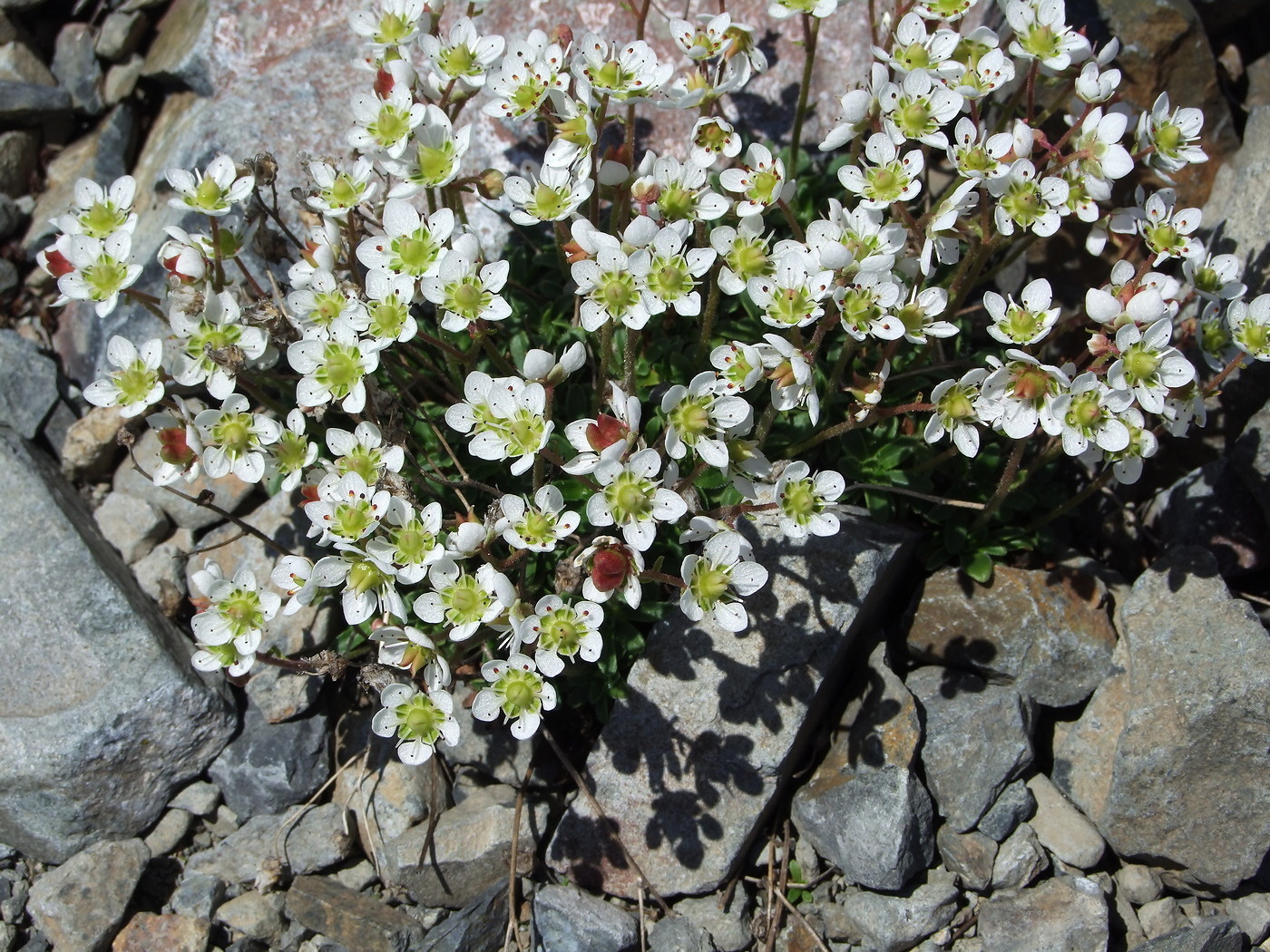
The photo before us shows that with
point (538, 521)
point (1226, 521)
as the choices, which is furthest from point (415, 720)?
point (1226, 521)

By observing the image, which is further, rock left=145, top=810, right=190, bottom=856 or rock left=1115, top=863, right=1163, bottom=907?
rock left=145, top=810, right=190, bottom=856

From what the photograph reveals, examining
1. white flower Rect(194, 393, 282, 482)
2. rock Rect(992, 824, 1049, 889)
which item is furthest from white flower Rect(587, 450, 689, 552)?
rock Rect(992, 824, 1049, 889)

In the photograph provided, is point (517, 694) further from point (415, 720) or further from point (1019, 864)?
point (1019, 864)

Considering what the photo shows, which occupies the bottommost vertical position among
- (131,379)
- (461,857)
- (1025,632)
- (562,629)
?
(461,857)

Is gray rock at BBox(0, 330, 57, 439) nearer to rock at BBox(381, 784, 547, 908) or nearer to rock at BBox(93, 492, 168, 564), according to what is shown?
rock at BBox(93, 492, 168, 564)

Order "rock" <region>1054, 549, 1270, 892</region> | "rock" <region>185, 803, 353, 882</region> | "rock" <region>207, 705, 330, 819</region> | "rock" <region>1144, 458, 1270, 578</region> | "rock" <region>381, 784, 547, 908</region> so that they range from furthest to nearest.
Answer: "rock" <region>1144, 458, 1270, 578</region>, "rock" <region>207, 705, 330, 819</region>, "rock" <region>185, 803, 353, 882</region>, "rock" <region>381, 784, 547, 908</region>, "rock" <region>1054, 549, 1270, 892</region>

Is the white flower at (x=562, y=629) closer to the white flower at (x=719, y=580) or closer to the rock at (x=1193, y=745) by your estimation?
the white flower at (x=719, y=580)

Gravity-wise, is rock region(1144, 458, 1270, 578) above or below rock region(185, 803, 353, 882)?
above

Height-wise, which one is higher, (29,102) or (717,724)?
(29,102)
